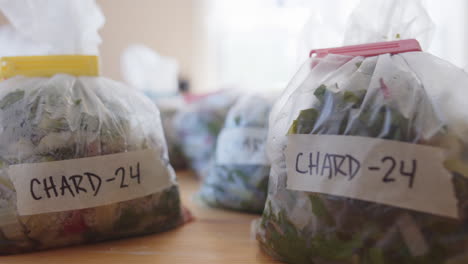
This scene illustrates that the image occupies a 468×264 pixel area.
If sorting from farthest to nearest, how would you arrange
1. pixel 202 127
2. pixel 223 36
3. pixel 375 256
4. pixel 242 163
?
pixel 223 36 < pixel 202 127 < pixel 242 163 < pixel 375 256

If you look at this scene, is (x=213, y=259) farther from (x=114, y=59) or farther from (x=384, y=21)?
(x=114, y=59)

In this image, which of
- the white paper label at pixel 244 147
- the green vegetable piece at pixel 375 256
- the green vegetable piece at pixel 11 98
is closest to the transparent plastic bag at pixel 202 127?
the white paper label at pixel 244 147

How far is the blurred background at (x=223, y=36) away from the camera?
1.02 m

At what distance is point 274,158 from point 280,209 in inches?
2.9

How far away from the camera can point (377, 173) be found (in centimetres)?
47

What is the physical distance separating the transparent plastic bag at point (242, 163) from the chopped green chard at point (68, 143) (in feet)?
0.54

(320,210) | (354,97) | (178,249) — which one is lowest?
(178,249)

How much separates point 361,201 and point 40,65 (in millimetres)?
509

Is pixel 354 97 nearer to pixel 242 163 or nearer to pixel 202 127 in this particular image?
pixel 242 163

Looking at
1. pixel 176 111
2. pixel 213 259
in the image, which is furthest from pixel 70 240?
pixel 176 111

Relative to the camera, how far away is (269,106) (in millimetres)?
866

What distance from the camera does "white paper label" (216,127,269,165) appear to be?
79cm

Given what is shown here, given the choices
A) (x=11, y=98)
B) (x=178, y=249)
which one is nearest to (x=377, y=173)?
(x=178, y=249)

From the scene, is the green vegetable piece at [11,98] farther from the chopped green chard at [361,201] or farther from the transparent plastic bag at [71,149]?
the chopped green chard at [361,201]
